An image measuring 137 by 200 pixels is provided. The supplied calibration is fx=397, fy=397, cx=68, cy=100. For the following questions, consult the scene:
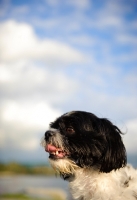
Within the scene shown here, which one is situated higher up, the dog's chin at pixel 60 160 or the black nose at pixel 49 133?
the black nose at pixel 49 133

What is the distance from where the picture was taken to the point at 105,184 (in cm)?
623

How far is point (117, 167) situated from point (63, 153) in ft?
2.93

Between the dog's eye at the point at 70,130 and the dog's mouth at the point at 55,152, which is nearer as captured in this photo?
the dog's mouth at the point at 55,152

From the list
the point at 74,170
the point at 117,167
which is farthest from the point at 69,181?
the point at 117,167

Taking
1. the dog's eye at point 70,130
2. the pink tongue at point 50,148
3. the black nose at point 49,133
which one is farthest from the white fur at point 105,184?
the black nose at point 49,133

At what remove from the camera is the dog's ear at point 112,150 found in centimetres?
621

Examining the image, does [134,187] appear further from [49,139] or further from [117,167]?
[49,139]

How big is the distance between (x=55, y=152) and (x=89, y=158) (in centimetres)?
54

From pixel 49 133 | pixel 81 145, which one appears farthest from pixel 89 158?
pixel 49 133

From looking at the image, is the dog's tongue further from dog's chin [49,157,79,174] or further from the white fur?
the white fur

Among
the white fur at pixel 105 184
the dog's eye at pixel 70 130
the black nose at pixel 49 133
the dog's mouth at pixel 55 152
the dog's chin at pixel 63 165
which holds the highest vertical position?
the dog's eye at pixel 70 130

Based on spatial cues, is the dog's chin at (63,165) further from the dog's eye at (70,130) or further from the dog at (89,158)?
the dog's eye at (70,130)

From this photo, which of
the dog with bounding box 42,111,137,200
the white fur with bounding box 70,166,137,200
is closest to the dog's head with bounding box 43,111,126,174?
the dog with bounding box 42,111,137,200

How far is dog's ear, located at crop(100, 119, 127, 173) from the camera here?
621 centimetres
